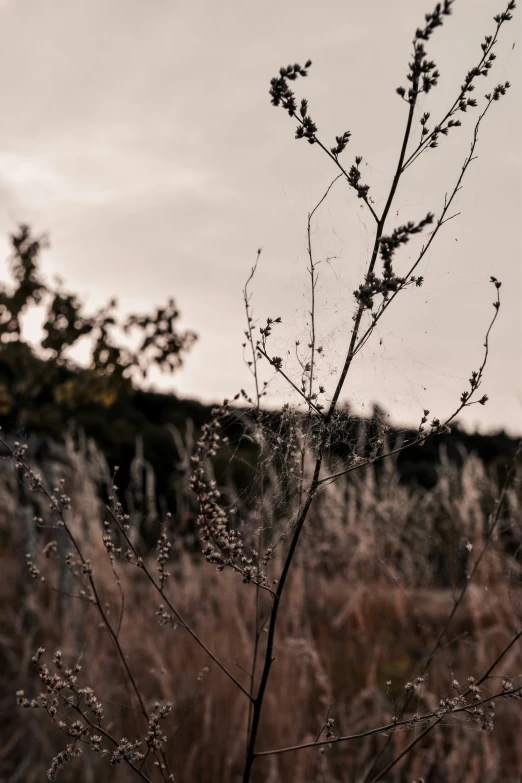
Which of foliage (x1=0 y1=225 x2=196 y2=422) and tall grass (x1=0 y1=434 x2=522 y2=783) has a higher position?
foliage (x1=0 y1=225 x2=196 y2=422)

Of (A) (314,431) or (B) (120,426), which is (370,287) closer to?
(A) (314,431)

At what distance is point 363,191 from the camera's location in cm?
128

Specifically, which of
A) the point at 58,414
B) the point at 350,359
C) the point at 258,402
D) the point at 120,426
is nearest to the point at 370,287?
the point at 350,359

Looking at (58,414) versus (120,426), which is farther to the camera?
(120,426)

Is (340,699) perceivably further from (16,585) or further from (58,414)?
(16,585)

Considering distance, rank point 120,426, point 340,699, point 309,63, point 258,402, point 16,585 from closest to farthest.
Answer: point 309,63 < point 258,402 < point 340,699 < point 16,585 < point 120,426

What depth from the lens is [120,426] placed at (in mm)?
13016

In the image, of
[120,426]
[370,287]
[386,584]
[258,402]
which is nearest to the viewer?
[370,287]

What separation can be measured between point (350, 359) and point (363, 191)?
0.30 meters

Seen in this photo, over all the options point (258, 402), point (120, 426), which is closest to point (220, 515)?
point (258, 402)

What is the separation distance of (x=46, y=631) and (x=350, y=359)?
16.2ft

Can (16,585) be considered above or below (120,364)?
below

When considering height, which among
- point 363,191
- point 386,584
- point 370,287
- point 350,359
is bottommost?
point 386,584

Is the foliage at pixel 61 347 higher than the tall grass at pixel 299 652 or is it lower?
higher
